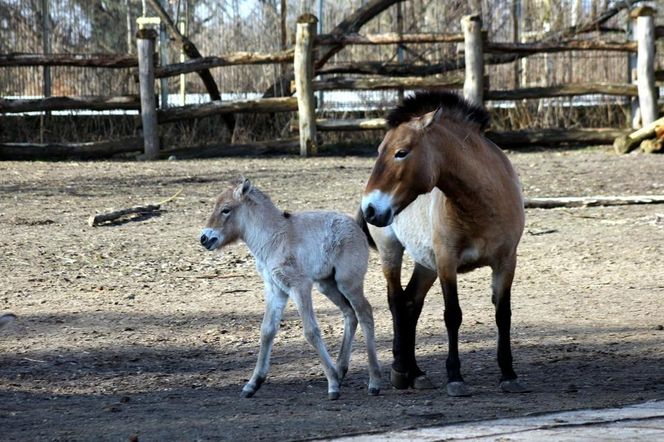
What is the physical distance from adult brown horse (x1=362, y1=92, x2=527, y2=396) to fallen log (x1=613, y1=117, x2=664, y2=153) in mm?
11768

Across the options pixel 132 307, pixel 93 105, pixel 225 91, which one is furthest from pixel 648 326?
pixel 225 91

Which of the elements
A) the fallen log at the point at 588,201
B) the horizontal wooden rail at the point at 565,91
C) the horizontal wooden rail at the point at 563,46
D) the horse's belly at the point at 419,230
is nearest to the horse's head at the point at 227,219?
the horse's belly at the point at 419,230

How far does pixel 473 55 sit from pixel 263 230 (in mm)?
12526

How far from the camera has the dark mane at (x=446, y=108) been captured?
6.44m

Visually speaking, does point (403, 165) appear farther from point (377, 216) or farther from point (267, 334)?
point (267, 334)

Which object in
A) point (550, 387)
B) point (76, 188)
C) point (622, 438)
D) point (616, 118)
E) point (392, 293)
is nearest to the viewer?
point (622, 438)

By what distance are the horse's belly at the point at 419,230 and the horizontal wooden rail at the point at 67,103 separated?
1288 cm

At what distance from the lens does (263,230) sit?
6.56m

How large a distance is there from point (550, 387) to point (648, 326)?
1.76 metres

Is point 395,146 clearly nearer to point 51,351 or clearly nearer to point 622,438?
point 622,438

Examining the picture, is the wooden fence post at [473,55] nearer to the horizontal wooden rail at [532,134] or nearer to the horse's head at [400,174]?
the horizontal wooden rail at [532,134]

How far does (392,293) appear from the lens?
7.03 m

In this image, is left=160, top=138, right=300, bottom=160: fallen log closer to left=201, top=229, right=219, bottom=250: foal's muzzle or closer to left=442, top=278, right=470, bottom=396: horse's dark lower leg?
left=201, top=229, right=219, bottom=250: foal's muzzle

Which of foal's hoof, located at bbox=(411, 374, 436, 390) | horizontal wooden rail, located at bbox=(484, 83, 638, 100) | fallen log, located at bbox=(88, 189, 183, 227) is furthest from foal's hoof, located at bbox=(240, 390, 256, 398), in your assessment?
horizontal wooden rail, located at bbox=(484, 83, 638, 100)
